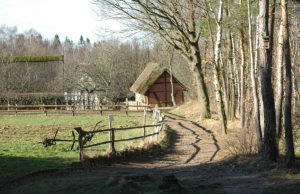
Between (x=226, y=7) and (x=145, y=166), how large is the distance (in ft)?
37.8

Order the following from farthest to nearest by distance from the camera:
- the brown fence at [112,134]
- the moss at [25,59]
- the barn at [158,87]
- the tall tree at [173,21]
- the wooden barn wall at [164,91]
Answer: the moss at [25,59], the wooden barn wall at [164,91], the barn at [158,87], the tall tree at [173,21], the brown fence at [112,134]

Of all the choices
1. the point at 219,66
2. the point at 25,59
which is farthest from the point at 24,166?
the point at 25,59

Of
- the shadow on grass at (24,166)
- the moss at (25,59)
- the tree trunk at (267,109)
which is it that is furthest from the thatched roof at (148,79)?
the tree trunk at (267,109)

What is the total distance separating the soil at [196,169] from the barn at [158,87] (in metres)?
26.9

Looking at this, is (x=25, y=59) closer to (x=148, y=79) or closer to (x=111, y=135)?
(x=148, y=79)

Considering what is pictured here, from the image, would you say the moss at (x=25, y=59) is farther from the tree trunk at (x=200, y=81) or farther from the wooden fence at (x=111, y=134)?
the wooden fence at (x=111, y=134)

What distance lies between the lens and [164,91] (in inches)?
1855

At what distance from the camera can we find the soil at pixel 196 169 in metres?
8.11

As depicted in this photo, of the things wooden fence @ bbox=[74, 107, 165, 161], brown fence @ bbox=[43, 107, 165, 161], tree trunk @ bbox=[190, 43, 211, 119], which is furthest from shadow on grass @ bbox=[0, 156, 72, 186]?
tree trunk @ bbox=[190, 43, 211, 119]

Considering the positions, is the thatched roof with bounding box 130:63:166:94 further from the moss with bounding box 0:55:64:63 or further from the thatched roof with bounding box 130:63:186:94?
the moss with bounding box 0:55:64:63

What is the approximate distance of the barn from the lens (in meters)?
45.9

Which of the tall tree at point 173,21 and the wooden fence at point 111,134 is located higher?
the tall tree at point 173,21

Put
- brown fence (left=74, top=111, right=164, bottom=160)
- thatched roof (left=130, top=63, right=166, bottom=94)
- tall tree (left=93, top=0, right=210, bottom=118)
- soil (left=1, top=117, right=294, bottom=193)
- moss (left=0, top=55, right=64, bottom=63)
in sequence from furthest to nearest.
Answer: moss (left=0, top=55, right=64, bottom=63) < thatched roof (left=130, top=63, right=166, bottom=94) < tall tree (left=93, top=0, right=210, bottom=118) < brown fence (left=74, top=111, right=164, bottom=160) < soil (left=1, top=117, right=294, bottom=193)

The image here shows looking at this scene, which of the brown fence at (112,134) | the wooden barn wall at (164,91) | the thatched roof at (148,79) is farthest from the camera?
the wooden barn wall at (164,91)
